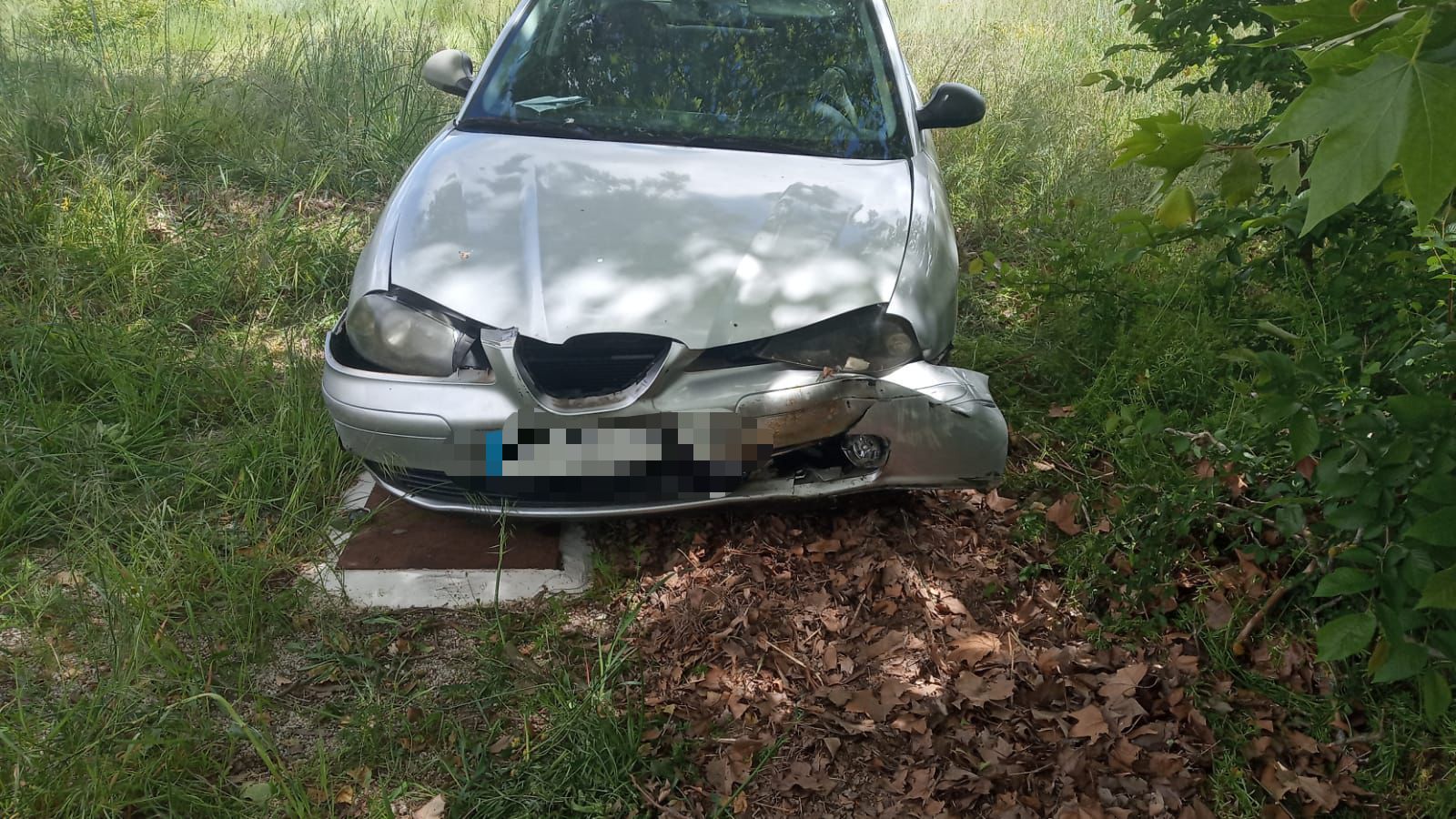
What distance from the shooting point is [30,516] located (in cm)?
274

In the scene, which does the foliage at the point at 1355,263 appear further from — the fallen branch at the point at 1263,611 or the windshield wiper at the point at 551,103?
the windshield wiper at the point at 551,103

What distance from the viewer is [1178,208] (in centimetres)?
128

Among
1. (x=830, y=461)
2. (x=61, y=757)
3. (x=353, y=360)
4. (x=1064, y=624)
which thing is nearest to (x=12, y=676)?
(x=61, y=757)

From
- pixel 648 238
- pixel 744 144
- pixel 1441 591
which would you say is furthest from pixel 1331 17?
pixel 744 144

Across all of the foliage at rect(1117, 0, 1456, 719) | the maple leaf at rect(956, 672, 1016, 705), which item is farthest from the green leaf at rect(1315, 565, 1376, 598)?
the maple leaf at rect(956, 672, 1016, 705)

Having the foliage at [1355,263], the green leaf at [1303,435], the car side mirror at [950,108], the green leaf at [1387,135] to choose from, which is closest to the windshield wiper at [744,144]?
the car side mirror at [950,108]

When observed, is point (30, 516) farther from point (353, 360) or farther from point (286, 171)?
point (286, 171)

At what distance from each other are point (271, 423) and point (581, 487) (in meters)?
1.38

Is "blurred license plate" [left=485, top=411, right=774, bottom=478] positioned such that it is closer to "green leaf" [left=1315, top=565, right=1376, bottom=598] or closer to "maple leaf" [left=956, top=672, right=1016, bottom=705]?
"maple leaf" [left=956, top=672, right=1016, bottom=705]

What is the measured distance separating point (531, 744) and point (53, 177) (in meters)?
3.83

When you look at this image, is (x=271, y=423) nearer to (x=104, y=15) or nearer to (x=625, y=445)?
(x=625, y=445)

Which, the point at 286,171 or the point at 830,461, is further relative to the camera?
the point at 286,171

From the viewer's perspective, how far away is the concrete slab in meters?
2.58

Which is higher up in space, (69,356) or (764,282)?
(764,282)
